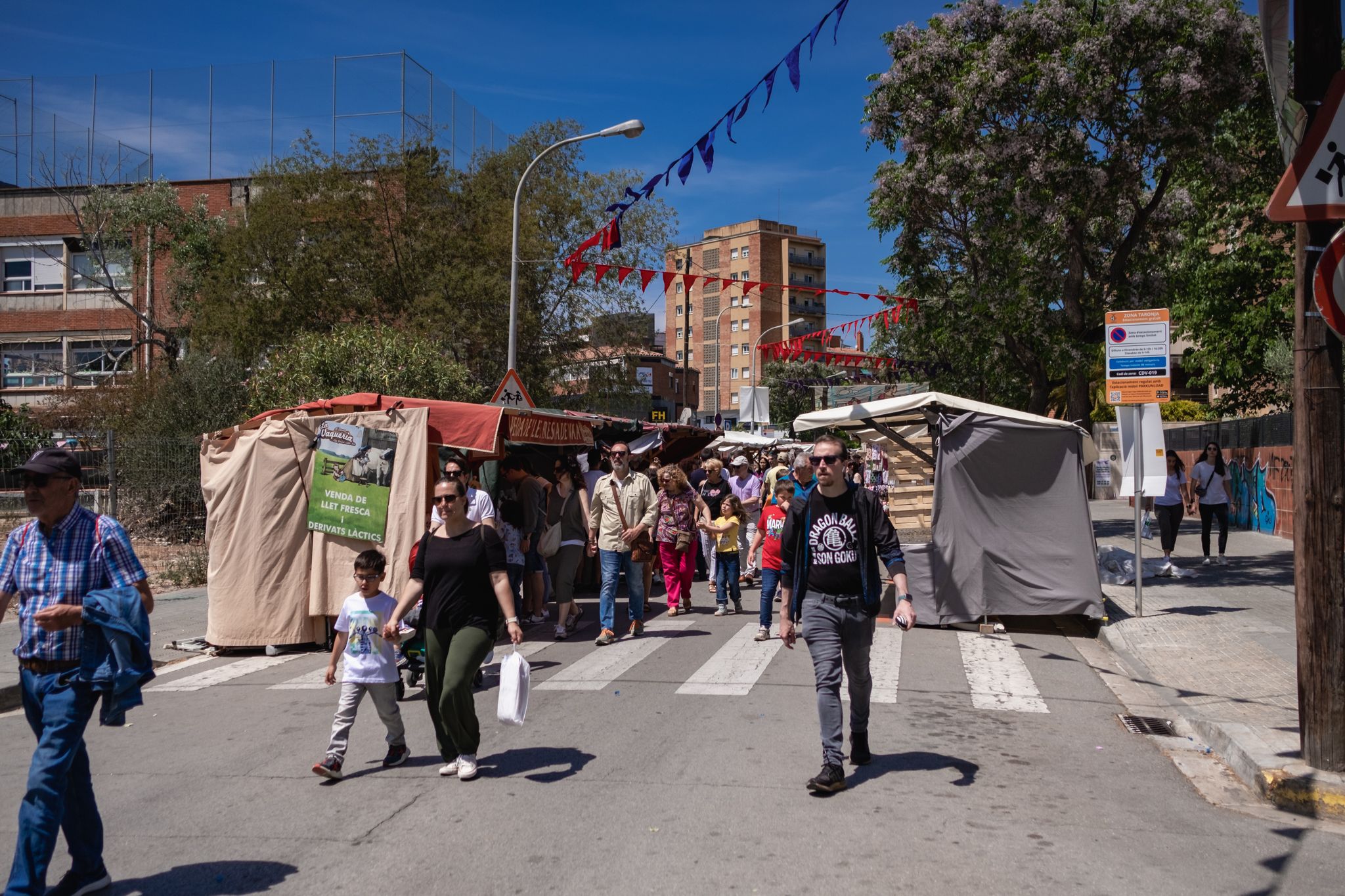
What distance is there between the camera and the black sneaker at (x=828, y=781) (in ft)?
18.6

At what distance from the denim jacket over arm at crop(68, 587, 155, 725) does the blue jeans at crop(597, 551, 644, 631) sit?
21.6ft

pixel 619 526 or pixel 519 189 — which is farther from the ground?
pixel 519 189

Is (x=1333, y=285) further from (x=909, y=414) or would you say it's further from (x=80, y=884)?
(x=909, y=414)

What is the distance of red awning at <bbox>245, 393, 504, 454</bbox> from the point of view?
11.0 m

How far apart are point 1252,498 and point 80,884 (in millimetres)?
24941

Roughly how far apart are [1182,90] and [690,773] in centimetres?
1311

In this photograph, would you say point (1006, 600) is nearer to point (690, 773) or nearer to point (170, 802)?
point (690, 773)

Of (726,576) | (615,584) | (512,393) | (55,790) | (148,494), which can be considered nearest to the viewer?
(55,790)

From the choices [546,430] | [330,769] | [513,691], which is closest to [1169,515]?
[546,430]

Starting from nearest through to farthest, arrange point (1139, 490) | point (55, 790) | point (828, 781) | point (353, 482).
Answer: point (55, 790), point (828, 781), point (353, 482), point (1139, 490)

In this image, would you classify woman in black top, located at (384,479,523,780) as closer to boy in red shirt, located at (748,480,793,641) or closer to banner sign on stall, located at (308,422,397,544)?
banner sign on stall, located at (308,422,397,544)

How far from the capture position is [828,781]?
5684 millimetres

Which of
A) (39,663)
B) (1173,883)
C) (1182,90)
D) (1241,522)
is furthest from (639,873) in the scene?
(1241,522)

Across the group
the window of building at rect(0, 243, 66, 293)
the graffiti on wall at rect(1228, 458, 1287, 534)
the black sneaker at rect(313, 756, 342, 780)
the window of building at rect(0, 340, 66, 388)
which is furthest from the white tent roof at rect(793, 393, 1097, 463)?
the window of building at rect(0, 243, 66, 293)
